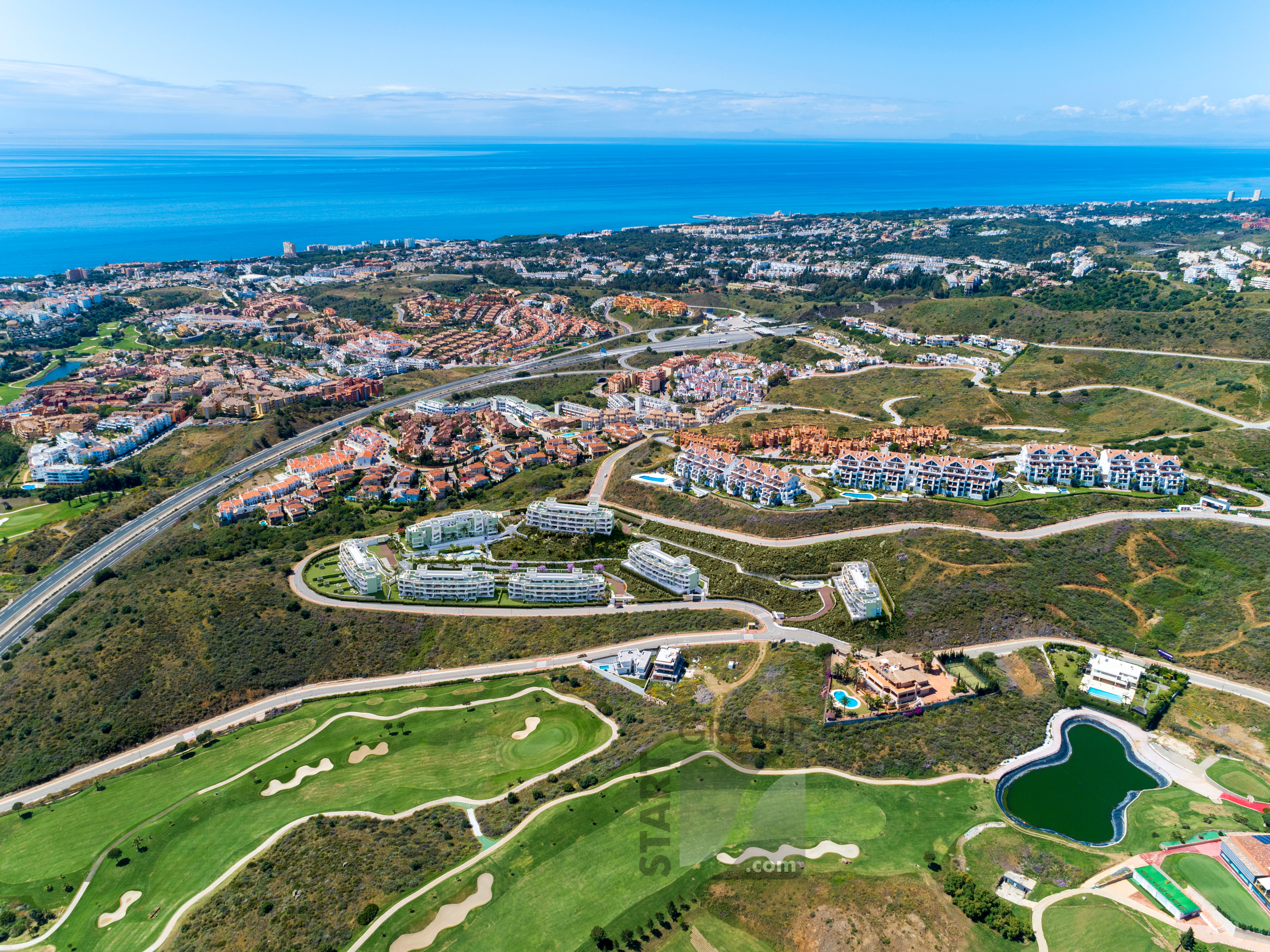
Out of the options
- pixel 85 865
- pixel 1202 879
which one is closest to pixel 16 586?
pixel 85 865

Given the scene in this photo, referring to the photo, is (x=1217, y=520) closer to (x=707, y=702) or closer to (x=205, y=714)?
(x=707, y=702)

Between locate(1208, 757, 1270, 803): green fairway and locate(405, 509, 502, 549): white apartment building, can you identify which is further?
locate(405, 509, 502, 549): white apartment building

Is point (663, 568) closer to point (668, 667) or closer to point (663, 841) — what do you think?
point (668, 667)

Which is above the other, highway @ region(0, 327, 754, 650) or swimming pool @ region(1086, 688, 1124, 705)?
swimming pool @ region(1086, 688, 1124, 705)

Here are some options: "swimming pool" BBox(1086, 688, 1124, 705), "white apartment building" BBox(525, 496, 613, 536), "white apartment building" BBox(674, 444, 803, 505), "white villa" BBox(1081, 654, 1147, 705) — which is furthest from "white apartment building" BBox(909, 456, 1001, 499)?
"white apartment building" BBox(525, 496, 613, 536)

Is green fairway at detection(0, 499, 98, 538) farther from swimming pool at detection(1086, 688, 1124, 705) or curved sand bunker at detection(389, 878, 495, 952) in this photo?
swimming pool at detection(1086, 688, 1124, 705)

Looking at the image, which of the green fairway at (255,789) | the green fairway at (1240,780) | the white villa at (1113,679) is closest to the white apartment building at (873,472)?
the white villa at (1113,679)

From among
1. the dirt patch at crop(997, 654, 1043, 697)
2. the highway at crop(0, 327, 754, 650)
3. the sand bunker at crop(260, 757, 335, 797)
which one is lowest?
the highway at crop(0, 327, 754, 650)

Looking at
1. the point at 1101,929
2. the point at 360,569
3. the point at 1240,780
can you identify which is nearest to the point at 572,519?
the point at 360,569
